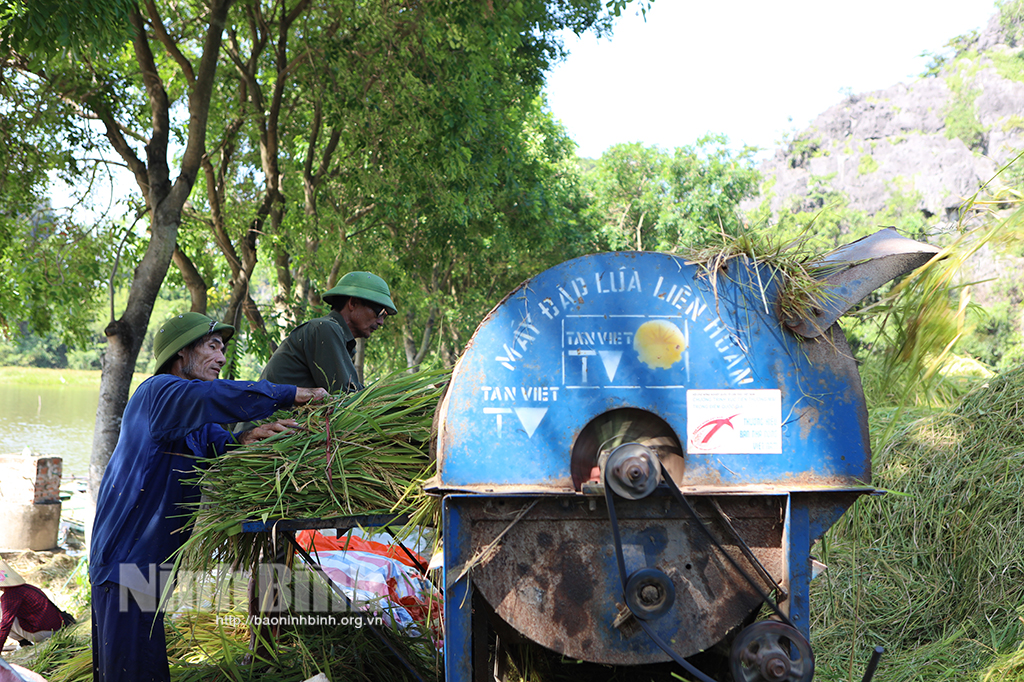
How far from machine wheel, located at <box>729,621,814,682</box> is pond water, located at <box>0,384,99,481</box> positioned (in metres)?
12.8

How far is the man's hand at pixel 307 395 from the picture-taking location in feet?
9.89

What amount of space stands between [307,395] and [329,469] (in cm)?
35

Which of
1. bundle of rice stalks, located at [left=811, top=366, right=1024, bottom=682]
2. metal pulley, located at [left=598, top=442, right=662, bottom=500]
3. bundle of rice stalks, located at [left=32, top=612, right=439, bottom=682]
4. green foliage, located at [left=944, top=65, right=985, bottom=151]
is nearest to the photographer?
metal pulley, located at [left=598, top=442, right=662, bottom=500]

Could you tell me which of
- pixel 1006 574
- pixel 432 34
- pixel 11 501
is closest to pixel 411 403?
pixel 1006 574

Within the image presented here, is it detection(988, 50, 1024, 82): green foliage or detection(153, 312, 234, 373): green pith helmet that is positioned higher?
detection(988, 50, 1024, 82): green foliage

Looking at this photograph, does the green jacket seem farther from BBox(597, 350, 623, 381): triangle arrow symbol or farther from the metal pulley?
the metal pulley

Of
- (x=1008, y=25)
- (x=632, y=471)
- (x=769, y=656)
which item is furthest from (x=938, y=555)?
(x=1008, y=25)

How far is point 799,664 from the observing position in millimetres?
2406

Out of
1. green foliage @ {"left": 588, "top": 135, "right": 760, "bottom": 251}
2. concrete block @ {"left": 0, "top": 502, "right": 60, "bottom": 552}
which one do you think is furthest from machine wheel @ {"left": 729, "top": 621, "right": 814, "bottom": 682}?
green foliage @ {"left": 588, "top": 135, "right": 760, "bottom": 251}

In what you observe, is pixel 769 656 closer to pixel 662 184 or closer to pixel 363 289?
pixel 363 289

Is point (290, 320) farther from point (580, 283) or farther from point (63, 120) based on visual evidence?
point (580, 283)

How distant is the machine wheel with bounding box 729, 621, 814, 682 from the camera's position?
7.80ft

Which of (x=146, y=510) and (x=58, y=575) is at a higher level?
(x=146, y=510)

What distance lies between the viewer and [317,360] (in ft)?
12.1
